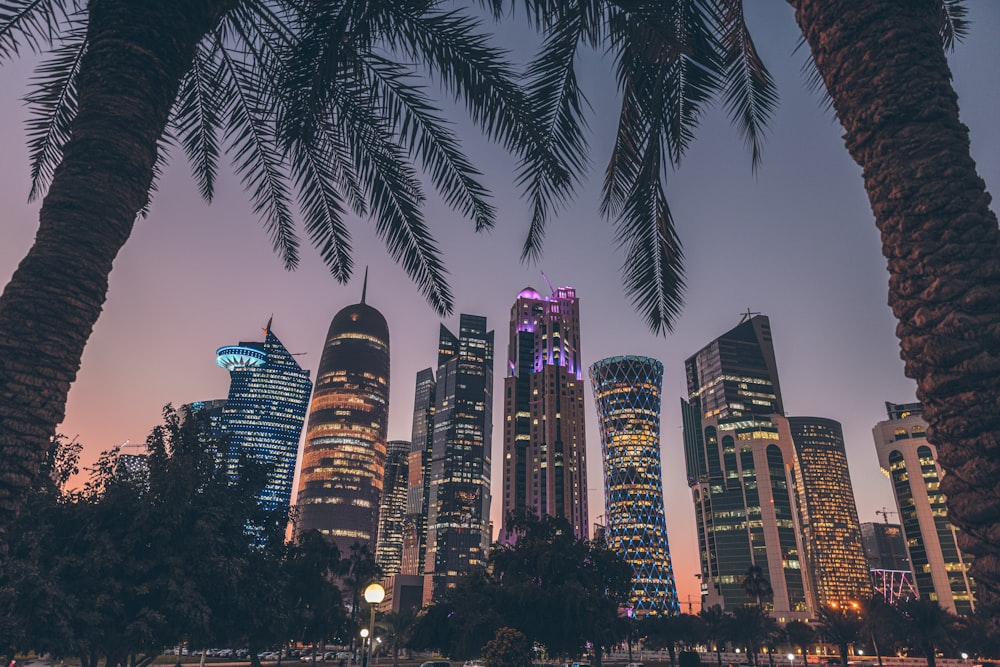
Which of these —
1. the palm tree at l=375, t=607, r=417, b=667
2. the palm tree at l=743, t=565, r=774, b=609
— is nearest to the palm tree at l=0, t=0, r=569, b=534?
the palm tree at l=375, t=607, r=417, b=667

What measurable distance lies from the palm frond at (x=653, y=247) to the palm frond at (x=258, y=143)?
604 cm

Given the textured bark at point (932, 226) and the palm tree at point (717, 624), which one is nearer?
the textured bark at point (932, 226)

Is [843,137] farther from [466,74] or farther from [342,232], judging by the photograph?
[342,232]

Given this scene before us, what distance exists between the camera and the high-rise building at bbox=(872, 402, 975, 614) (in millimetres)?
162875

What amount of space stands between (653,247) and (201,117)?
29.2ft

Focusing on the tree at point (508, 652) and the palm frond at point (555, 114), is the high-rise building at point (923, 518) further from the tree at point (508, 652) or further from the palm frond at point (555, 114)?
the palm frond at point (555, 114)

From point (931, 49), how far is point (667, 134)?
12.5 ft

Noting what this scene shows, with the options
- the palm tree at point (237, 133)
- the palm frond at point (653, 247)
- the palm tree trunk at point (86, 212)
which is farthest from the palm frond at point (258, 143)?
the palm frond at point (653, 247)

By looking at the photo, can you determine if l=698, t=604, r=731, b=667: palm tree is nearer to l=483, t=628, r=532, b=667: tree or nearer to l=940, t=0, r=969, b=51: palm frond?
l=483, t=628, r=532, b=667: tree

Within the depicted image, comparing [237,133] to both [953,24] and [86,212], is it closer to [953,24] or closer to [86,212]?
[86,212]

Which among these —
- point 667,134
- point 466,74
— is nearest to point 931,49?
point 667,134

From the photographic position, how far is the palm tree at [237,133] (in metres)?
5.27

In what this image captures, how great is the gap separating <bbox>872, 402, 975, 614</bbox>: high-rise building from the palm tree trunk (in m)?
193

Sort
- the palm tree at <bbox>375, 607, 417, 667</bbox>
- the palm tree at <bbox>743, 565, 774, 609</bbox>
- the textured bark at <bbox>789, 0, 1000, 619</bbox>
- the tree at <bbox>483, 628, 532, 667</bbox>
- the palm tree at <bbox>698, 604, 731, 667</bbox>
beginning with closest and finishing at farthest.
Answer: the textured bark at <bbox>789, 0, 1000, 619</bbox> < the tree at <bbox>483, 628, 532, 667</bbox> < the palm tree at <bbox>743, 565, 774, 609</bbox> < the palm tree at <bbox>698, 604, 731, 667</bbox> < the palm tree at <bbox>375, 607, 417, 667</bbox>
